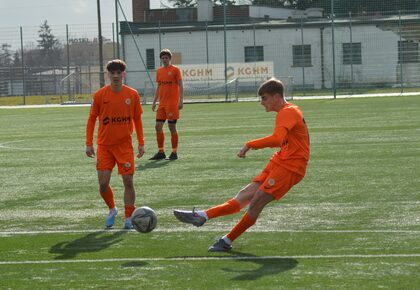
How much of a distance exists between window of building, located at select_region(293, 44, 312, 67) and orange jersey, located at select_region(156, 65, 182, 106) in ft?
118

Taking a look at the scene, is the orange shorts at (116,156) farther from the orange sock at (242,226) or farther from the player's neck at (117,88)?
the orange sock at (242,226)

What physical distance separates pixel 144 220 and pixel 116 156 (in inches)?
50.6

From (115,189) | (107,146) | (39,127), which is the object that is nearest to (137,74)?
(39,127)

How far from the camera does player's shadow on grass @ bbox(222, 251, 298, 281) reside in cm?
789

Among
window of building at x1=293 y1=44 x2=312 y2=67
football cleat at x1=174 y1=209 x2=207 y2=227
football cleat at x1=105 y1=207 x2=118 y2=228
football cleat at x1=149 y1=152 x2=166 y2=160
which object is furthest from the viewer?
window of building at x1=293 y1=44 x2=312 y2=67

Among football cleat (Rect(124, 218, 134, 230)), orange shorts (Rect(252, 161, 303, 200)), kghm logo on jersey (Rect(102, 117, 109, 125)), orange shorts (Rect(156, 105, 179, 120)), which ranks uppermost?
kghm logo on jersey (Rect(102, 117, 109, 125))

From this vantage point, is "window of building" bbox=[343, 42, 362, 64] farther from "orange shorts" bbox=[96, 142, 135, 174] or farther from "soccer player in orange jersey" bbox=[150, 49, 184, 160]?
"orange shorts" bbox=[96, 142, 135, 174]

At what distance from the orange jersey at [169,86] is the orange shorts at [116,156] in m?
8.16

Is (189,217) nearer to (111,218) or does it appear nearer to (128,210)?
(128,210)

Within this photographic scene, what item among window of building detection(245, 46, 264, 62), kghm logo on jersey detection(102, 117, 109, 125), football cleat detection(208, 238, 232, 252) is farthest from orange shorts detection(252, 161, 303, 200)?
window of building detection(245, 46, 264, 62)

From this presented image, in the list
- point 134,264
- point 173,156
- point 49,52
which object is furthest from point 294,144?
point 49,52

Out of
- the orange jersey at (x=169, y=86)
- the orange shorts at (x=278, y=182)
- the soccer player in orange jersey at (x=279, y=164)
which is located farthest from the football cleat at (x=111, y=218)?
the orange jersey at (x=169, y=86)

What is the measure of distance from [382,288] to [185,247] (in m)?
2.51

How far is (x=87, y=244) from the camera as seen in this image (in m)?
9.63
